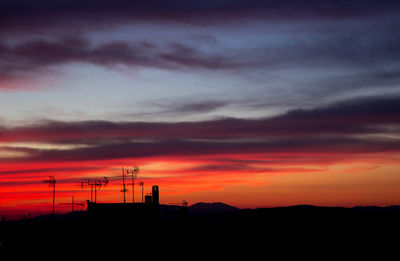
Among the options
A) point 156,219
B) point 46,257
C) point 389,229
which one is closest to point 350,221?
point 389,229

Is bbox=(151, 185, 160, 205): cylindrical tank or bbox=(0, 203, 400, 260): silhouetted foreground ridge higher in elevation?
bbox=(151, 185, 160, 205): cylindrical tank

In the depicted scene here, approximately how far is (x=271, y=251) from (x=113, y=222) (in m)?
32.6

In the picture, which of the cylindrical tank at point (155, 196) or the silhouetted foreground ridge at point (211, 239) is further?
the cylindrical tank at point (155, 196)

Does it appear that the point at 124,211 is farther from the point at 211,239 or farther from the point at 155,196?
the point at 211,239

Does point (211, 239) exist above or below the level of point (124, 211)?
below

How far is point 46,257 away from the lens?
78875 millimetres

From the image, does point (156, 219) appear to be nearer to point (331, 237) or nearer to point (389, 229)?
point (331, 237)

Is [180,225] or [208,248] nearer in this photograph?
[208,248]

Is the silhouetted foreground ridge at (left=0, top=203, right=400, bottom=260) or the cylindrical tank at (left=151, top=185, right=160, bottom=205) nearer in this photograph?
the silhouetted foreground ridge at (left=0, top=203, right=400, bottom=260)

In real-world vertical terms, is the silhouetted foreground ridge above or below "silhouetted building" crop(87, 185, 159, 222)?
below

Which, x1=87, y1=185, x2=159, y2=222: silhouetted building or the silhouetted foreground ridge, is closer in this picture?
the silhouetted foreground ridge

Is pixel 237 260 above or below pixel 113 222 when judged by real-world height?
below

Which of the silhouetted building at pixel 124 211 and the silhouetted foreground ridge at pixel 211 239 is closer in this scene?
the silhouetted foreground ridge at pixel 211 239

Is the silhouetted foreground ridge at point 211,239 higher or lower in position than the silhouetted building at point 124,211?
lower
